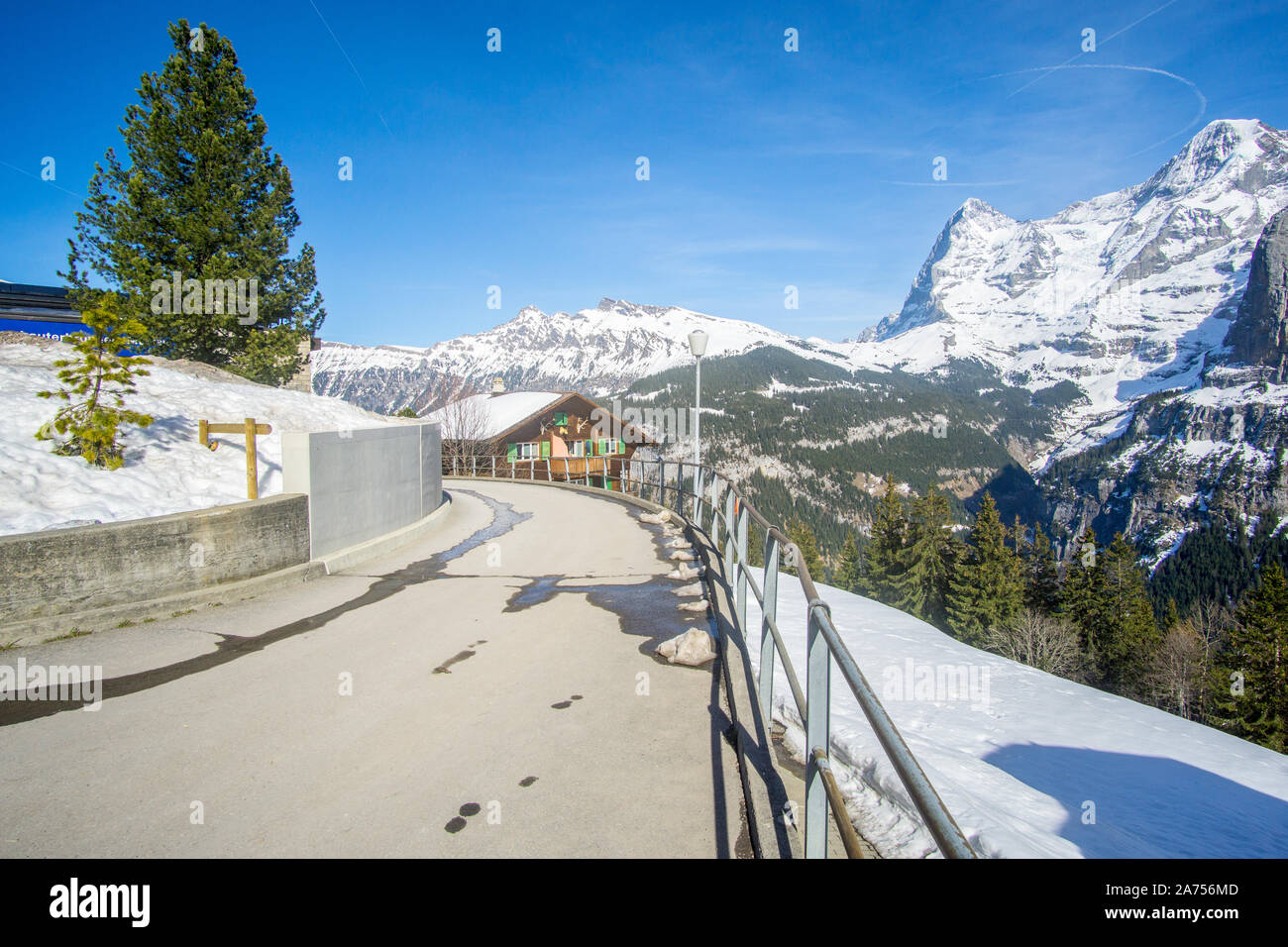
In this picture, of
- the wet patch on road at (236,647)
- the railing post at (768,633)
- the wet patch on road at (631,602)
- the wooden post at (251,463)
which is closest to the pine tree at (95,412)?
the wooden post at (251,463)

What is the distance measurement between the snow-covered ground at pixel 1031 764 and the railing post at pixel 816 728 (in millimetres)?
1224

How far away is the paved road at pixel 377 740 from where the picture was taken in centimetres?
331

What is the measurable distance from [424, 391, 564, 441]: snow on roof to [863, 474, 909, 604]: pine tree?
30800 mm

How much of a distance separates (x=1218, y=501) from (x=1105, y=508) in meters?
31.2

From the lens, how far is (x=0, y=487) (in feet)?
24.0

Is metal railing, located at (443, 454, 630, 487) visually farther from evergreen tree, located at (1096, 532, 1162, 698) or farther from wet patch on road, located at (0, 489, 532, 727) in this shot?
evergreen tree, located at (1096, 532, 1162, 698)

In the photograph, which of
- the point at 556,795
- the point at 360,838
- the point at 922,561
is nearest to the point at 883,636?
the point at 556,795

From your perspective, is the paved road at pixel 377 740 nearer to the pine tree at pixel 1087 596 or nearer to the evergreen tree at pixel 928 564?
the pine tree at pixel 1087 596

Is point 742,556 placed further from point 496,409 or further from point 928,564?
point 928,564

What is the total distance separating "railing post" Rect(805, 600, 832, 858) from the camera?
97.4 inches

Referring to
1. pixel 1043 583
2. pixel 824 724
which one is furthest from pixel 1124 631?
pixel 824 724

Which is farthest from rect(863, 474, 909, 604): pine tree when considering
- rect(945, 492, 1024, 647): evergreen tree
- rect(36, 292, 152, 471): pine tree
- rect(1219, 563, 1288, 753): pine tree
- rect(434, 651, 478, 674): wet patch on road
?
rect(36, 292, 152, 471): pine tree

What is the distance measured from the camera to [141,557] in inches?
273
